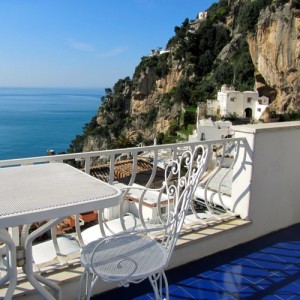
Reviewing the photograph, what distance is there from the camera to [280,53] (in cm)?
2894

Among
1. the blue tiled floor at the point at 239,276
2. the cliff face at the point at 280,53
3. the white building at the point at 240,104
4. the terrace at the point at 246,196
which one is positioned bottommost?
the blue tiled floor at the point at 239,276

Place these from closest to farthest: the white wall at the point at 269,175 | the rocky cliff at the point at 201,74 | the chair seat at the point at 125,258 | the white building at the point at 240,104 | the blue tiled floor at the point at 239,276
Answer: the chair seat at the point at 125,258 < the blue tiled floor at the point at 239,276 < the white wall at the point at 269,175 < the rocky cliff at the point at 201,74 < the white building at the point at 240,104

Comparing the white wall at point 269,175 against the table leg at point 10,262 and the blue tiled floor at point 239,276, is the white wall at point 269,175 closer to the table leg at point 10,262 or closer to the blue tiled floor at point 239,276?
the blue tiled floor at point 239,276

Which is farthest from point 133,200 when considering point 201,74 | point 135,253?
point 201,74

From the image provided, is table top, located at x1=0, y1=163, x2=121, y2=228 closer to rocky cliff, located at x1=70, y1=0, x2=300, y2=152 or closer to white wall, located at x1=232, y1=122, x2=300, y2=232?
white wall, located at x1=232, y1=122, x2=300, y2=232

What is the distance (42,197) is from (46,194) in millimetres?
39

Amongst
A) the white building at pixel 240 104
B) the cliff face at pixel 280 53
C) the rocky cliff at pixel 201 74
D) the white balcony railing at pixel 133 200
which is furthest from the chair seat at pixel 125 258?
the white building at pixel 240 104

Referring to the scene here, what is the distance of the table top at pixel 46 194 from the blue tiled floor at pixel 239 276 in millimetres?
997

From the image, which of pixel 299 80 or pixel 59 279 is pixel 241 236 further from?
pixel 299 80

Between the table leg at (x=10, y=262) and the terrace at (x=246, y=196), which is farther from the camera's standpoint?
the terrace at (x=246, y=196)

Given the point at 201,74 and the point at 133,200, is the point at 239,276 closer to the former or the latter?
the point at 133,200

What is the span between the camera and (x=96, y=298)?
2.05m

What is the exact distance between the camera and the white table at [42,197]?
1.10 m

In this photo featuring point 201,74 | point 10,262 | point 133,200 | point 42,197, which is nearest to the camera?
point 42,197
